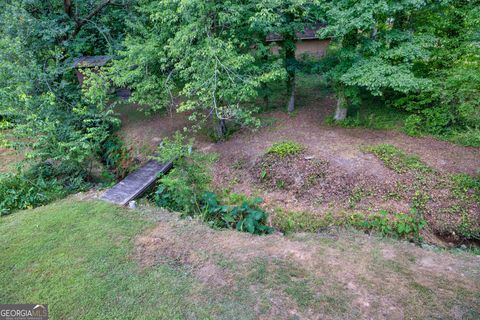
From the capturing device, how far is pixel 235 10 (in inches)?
208

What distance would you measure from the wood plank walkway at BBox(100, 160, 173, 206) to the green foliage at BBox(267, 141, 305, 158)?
2.40 meters

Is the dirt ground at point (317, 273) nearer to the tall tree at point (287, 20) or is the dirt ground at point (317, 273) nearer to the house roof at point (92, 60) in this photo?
the tall tree at point (287, 20)

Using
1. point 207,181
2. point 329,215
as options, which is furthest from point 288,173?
point 207,181

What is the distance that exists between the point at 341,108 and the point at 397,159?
6.43ft

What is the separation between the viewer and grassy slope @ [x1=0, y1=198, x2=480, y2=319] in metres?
3.04

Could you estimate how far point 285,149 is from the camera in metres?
6.05

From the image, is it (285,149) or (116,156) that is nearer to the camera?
(285,149)

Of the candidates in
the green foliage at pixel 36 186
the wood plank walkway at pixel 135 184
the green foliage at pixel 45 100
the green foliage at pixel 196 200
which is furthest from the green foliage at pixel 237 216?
the green foliage at pixel 36 186

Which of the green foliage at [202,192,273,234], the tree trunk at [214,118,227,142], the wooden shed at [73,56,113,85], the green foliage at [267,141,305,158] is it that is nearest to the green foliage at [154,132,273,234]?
the green foliage at [202,192,273,234]

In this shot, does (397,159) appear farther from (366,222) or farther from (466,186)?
(366,222)

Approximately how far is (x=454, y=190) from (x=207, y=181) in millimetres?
4520

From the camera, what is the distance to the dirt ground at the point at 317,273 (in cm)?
301

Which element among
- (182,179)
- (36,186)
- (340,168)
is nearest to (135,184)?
(182,179)

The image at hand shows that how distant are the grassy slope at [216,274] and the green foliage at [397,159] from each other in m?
1.83
